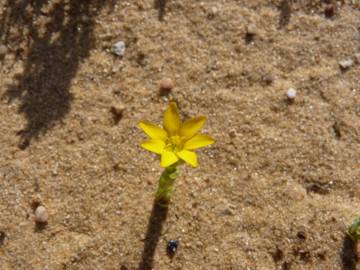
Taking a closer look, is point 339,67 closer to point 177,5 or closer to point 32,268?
point 177,5

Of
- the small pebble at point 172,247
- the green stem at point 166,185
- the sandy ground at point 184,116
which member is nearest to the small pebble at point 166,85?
the sandy ground at point 184,116

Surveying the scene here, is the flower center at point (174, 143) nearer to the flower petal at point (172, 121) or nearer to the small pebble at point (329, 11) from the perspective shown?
the flower petal at point (172, 121)

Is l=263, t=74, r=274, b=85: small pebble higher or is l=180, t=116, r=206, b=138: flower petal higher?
l=180, t=116, r=206, b=138: flower petal

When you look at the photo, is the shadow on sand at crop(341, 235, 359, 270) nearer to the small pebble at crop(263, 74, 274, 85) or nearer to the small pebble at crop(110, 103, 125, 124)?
the small pebble at crop(263, 74, 274, 85)

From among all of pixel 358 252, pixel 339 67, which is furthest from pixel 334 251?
Answer: pixel 339 67

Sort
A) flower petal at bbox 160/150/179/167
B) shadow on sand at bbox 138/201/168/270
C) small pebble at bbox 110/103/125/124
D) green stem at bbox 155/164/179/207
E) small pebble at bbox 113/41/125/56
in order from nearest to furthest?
flower petal at bbox 160/150/179/167 → green stem at bbox 155/164/179/207 → shadow on sand at bbox 138/201/168/270 → small pebble at bbox 110/103/125/124 → small pebble at bbox 113/41/125/56

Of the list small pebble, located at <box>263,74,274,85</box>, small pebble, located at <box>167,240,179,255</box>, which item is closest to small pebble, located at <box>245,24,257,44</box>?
small pebble, located at <box>263,74,274,85</box>

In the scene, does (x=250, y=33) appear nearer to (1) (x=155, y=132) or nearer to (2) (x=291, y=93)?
(2) (x=291, y=93)
